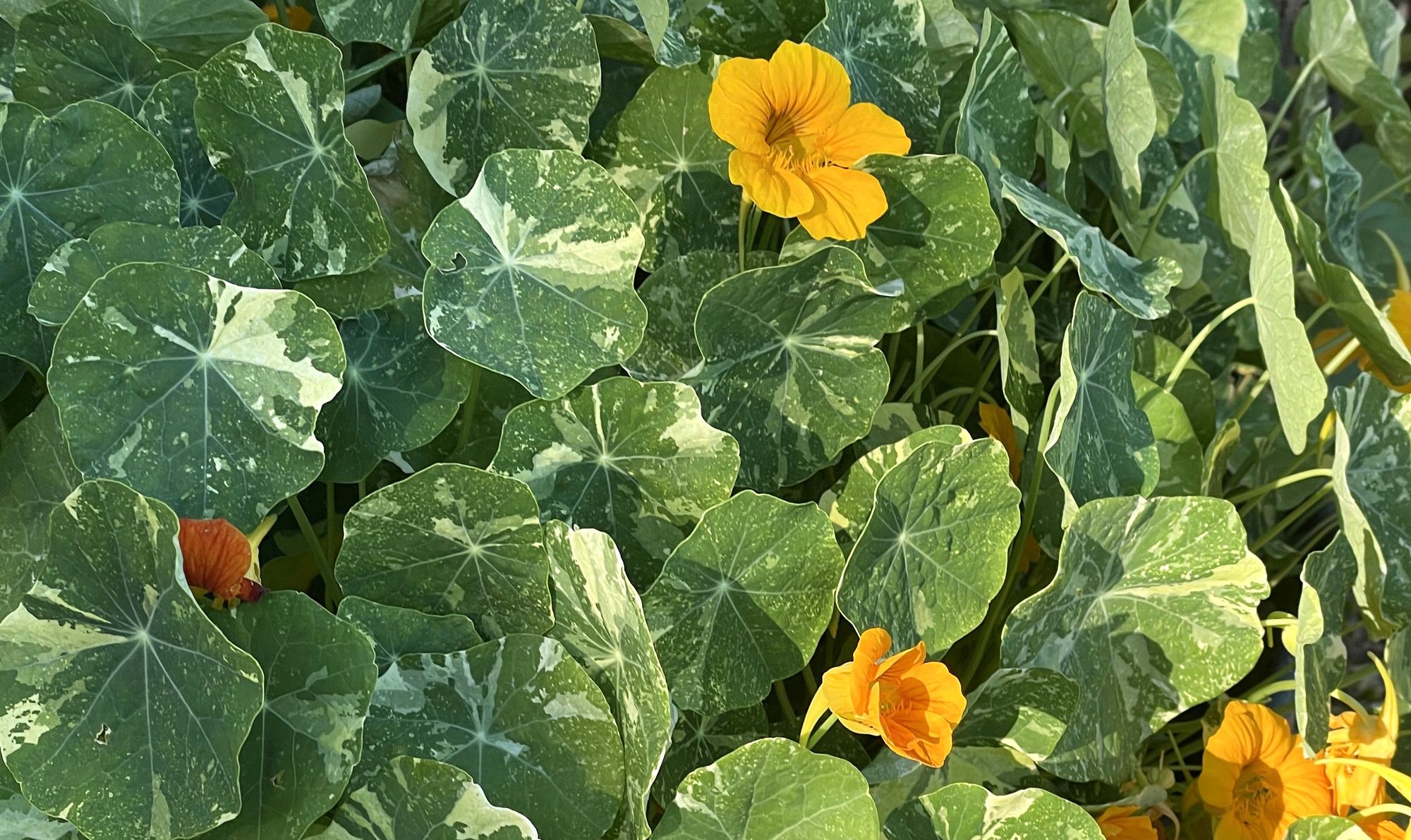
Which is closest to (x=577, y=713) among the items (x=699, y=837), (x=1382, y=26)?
(x=699, y=837)

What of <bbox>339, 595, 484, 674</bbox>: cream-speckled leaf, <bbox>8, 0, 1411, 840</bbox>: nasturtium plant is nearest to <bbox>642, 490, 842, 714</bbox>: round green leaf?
<bbox>8, 0, 1411, 840</bbox>: nasturtium plant

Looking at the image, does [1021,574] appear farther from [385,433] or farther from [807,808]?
[385,433]

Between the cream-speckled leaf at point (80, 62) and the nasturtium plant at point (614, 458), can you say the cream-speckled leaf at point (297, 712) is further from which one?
the cream-speckled leaf at point (80, 62)

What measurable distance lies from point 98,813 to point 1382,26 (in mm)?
1384

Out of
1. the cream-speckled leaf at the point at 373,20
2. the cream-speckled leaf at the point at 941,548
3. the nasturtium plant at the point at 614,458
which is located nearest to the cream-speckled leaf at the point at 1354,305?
the nasturtium plant at the point at 614,458

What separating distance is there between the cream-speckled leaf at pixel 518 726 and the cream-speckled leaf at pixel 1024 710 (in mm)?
239

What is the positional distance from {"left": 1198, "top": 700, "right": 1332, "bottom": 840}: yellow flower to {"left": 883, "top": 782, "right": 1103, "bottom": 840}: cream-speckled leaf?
19 cm

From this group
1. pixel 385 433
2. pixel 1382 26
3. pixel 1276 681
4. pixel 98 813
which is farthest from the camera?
pixel 1382 26

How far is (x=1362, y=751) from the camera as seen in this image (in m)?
0.76

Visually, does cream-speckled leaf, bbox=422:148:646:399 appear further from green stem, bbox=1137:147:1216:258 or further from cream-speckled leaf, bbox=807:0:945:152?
green stem, bbox=1137:147:1216:258

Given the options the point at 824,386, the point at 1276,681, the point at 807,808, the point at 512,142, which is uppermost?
the point at 512,142

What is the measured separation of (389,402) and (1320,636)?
2.09 feet

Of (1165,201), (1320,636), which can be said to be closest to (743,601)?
(1320,636)

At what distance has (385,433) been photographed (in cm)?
70
